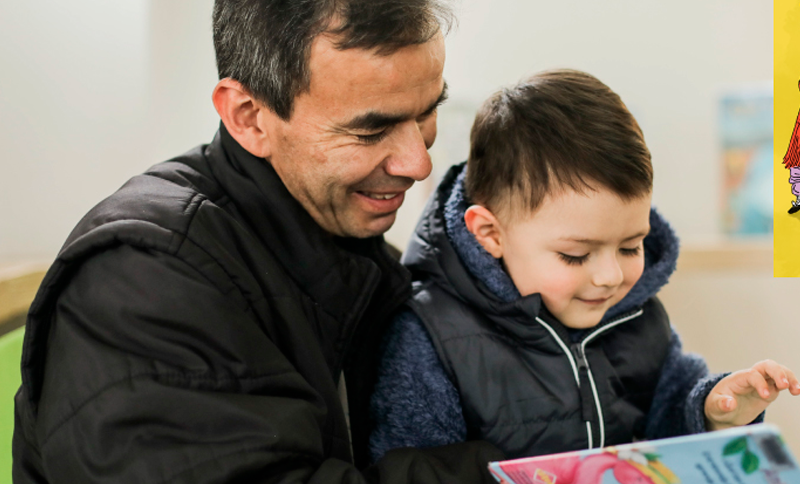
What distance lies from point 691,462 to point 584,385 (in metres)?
0.50

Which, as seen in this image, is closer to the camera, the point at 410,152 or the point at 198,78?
the point at 410,152

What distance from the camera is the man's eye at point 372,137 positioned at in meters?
1.00

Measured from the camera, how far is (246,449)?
0.74 metres

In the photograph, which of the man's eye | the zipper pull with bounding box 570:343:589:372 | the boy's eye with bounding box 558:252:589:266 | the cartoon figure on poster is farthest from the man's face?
the cartoon figure on poster

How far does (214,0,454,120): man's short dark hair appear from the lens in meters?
0.93

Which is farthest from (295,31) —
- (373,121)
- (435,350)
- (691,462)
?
(691,462)

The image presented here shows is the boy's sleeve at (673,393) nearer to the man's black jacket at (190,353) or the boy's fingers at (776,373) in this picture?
the boy's fingers at (776,373)

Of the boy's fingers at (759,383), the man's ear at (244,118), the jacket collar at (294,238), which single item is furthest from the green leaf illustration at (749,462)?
the man's ear at (244,118)

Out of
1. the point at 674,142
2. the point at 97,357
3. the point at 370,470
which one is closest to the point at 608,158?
the point at 370,470

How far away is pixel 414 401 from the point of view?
40.4 inches

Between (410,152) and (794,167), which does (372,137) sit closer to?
(410,152)

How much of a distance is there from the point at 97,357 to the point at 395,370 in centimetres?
46

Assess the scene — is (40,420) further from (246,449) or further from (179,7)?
(179,7)

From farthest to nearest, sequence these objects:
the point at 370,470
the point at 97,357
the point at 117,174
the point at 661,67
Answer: the point at 661,67
the point at 117,174
the point at 370,470
the point at 97,357
